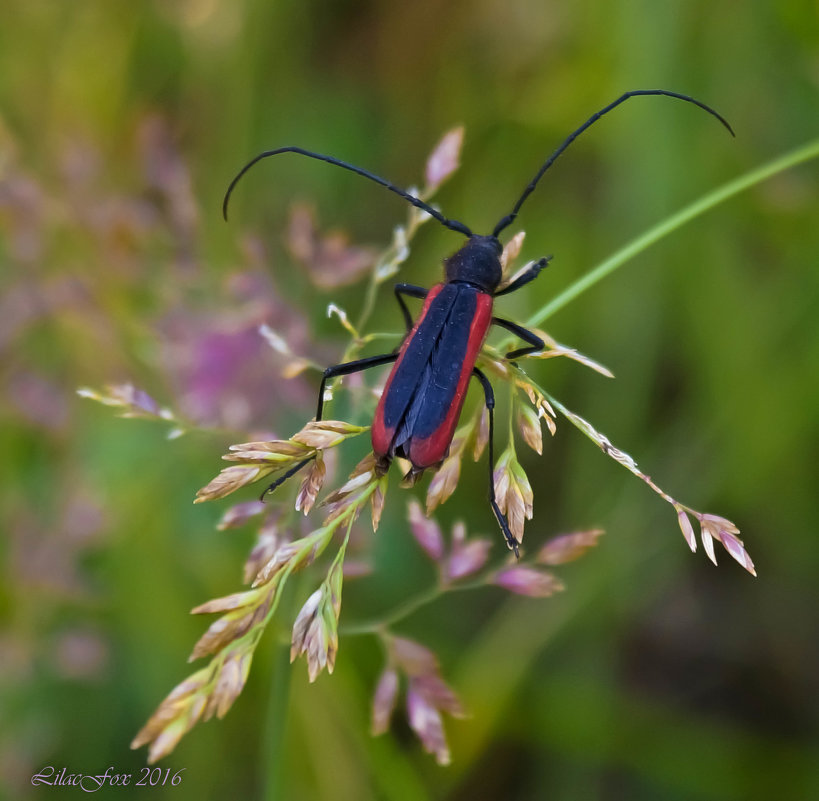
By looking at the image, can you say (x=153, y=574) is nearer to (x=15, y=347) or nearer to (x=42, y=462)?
(x=42, y=462)

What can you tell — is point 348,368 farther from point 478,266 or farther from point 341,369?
point 478,266

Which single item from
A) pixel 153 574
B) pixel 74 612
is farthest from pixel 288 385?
pixel 74 612

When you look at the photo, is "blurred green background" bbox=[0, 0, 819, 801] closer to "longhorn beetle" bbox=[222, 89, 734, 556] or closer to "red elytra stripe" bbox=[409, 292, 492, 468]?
"longhorn beetle" bbox=[222, 89, 734, 556]

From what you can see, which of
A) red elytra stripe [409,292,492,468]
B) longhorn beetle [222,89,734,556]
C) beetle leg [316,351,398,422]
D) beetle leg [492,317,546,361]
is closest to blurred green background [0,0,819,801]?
beetle leg [316,351,398,422]
